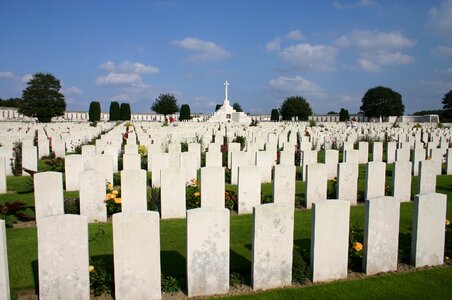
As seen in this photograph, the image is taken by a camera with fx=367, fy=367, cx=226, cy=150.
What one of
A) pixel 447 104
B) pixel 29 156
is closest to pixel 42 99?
pixel 29 156

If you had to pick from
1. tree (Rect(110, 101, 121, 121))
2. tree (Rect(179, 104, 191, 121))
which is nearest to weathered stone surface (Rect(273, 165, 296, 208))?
tree (Rect(110, 101, 121, 121))

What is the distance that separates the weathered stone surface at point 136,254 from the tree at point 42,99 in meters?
63.6

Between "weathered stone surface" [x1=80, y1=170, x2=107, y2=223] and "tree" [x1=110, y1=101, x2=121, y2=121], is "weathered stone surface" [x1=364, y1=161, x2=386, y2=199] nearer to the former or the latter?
"weathered stone surface" [x1=80, y1=170, x2=107, y2=223]

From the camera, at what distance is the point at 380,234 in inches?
181

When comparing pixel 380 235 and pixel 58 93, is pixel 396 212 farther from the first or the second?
pixel 58 93

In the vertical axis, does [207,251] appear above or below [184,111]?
below

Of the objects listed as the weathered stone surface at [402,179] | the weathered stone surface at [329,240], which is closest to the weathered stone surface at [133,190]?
the weathered stone surface at [329,240]

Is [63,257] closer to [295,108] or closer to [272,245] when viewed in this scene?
[272,245]

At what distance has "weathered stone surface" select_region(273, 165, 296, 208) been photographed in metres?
7.46

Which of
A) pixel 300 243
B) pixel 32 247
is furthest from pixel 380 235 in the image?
pixel 32 247

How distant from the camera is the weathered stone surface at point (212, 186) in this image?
271 inches

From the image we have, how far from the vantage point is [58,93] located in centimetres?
6419

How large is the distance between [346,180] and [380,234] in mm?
3651

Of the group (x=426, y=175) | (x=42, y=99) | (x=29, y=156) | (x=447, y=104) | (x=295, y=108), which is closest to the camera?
(x=426, y=175)
